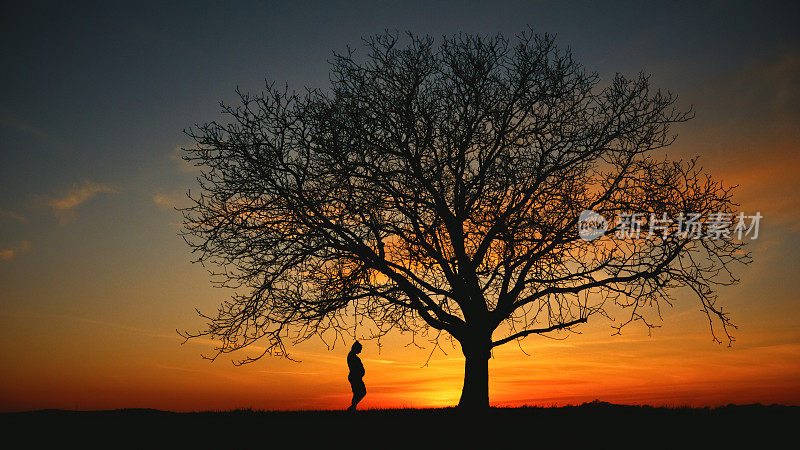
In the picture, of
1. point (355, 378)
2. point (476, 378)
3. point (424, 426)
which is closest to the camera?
point (424, 426)

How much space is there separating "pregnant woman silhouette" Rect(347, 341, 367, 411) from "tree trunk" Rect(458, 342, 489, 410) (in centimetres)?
277

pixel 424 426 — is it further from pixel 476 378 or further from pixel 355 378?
pixel 355 378

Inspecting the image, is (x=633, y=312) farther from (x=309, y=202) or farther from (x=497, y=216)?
(x=309, y=202)

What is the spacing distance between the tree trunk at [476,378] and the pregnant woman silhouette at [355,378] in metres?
2.77

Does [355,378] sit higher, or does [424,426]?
[355,378]

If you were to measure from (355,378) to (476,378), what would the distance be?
3.36 metres

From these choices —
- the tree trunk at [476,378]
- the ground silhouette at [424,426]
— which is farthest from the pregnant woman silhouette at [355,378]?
the tree trunk at [476,378]

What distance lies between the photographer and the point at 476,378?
1620 centimetres

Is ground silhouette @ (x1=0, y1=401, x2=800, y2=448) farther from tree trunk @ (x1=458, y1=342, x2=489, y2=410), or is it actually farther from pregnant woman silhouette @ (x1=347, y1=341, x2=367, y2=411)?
pregnant woman silhouette @ (x1=347, y1=341, x2=367, y2=411)

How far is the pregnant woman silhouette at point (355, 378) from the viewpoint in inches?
665

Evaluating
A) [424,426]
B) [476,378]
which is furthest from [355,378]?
[424,426]

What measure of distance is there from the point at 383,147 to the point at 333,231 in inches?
102

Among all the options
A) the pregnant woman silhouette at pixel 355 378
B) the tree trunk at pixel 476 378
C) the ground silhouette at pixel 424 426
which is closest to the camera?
the ground silhouette at pixel 424 426

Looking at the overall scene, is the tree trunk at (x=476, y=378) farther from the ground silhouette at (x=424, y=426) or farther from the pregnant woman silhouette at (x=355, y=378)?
the pregnant woman silhouette at (x=355, y=378)
